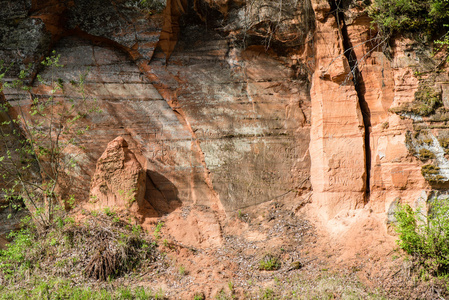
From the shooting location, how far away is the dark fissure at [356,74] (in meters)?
7.00

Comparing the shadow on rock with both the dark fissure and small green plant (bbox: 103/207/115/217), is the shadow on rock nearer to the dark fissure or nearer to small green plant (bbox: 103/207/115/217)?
small green plant (bbox: 103/207/115/217)

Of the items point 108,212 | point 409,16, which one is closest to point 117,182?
point 108,212

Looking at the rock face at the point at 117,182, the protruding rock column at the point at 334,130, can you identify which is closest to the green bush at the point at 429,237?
the protruding rock column at the point at 334,130

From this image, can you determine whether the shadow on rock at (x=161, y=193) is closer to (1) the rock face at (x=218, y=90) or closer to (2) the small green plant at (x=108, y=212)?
(1) the rock face at (x=218, y=90)

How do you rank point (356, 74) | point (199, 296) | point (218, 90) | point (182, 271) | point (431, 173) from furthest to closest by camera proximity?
point (218, 90)
point (356, 74)
point (182, 271)
point (431, 173)
point (199, 296)

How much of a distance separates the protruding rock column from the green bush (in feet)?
3.92

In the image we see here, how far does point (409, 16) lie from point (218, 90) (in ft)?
12.0

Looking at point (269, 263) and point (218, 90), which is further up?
point (218, 90)

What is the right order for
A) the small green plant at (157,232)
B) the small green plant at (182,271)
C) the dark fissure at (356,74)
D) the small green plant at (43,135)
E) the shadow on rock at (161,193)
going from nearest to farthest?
the small green plant at (182,271) → the small green plant at (157,232) → the dark fissure at (356,74) → the small green plant at (43,135) → the shadow on rock at (161,193)

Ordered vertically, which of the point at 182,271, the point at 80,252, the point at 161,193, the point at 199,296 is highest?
the point at 161,193

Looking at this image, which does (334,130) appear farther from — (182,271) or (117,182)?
(117,182)

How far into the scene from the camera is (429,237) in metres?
5.37

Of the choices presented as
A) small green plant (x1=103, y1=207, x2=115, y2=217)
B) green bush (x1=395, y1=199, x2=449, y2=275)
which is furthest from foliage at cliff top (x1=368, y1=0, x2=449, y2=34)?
small green plant (x1=103, y1=207, x2=115, y2=217)

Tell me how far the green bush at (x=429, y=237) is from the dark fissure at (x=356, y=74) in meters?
1.23
